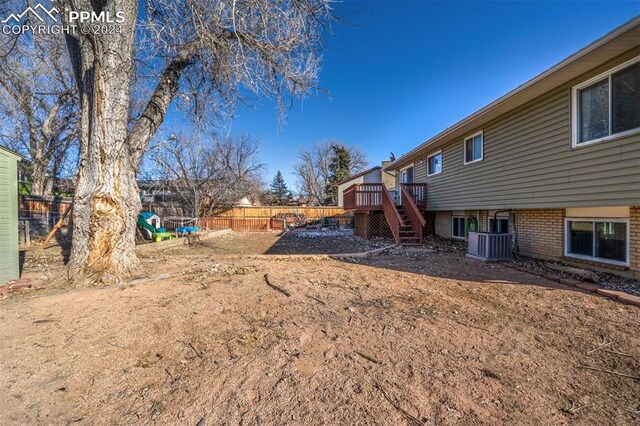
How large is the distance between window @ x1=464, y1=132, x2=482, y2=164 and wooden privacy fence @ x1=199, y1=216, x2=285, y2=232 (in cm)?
1302

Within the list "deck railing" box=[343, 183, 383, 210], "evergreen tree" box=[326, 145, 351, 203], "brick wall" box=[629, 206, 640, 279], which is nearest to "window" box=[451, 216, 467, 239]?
"deck railing" box=[343, 183, 383, 210]

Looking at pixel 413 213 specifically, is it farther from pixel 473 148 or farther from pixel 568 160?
pixel 568 160

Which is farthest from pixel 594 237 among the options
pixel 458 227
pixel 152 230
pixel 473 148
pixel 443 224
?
pixel 152 230

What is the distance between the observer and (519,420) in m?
1.67

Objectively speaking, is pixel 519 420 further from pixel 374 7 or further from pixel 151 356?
pixel 374 7

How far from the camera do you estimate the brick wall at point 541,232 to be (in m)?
6.21

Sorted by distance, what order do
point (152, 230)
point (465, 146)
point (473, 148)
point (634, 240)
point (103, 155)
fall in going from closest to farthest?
point (634, 240), point (103, 155), point (473, 148), point (465, 146), point (152, 230)

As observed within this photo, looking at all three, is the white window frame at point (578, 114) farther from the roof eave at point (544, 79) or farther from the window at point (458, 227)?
the window at point (458, 227)

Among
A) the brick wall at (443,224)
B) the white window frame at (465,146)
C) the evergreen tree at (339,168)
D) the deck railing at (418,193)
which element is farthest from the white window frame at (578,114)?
the evergreen tree at (339,168)

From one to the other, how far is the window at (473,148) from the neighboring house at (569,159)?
1.3 inches

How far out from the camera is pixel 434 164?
11.8 metres

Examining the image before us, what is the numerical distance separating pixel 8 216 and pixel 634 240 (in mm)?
10720

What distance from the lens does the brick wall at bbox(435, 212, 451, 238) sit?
1111cm

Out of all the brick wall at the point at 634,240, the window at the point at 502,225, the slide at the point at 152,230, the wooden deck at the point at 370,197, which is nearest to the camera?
the brick wall at the point at 634,240
